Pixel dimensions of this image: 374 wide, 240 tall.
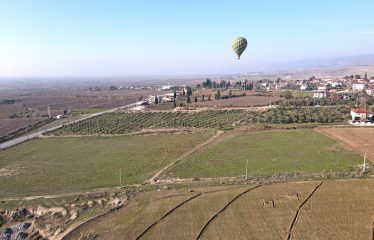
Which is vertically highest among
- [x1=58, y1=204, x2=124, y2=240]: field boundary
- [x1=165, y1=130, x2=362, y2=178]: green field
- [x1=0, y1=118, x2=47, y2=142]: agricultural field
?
[x1=58, y1=204, x2=124, y2=240]: field boundary

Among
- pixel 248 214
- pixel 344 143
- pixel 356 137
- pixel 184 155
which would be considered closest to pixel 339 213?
pixel 248 214

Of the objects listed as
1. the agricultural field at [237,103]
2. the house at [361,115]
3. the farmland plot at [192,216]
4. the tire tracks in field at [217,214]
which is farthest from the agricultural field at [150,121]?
the farmland plot at [192,216]

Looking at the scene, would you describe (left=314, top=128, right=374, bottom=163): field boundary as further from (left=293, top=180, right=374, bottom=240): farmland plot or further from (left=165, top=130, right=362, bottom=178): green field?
(left=293, top=180, right=374, bottom=240): farmland plot

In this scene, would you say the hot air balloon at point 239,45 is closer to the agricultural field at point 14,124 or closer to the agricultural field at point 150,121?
the agricultural field at point 150,121

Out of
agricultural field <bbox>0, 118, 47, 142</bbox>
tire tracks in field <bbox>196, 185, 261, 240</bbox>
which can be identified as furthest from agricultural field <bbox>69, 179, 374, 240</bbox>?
agricultural field <bbox>0, 118, 47, 142</bbox>

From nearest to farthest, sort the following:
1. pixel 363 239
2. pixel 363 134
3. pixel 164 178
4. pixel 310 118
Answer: pixel 363 239 → pixel 164 178 → pixel 363 134 → pixel 310 118

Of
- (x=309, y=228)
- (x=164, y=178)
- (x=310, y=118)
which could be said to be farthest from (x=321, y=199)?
(x=310, y=118)

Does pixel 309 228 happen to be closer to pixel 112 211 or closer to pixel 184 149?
pixel 112 211
